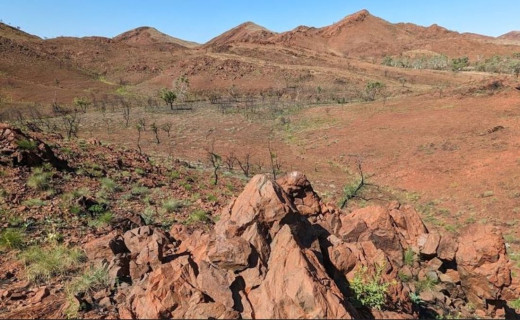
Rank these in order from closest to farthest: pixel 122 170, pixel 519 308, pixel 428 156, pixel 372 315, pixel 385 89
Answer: pixel 372 315 → pixel 519 308 → pixel 122 170 → pixel 428 156 → pixel 385 89

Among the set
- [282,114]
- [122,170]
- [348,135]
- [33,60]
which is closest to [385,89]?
[282,114]

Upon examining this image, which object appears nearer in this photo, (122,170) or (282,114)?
(122,170)

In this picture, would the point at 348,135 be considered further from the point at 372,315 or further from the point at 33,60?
the point at 33,60

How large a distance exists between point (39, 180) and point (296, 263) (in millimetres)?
10418

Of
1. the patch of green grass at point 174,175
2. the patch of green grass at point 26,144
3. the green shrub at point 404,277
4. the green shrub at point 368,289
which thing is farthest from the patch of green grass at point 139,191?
the green shrub at point 368,289

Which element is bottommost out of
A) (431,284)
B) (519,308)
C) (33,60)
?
(519,308)

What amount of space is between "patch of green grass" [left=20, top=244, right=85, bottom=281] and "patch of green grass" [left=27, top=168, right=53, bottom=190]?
395 centimetres

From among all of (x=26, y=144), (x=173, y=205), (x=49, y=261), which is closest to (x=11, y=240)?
(x=49, y=261)

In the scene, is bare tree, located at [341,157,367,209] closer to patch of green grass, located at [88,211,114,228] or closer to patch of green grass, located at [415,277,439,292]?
patch of green grass, located at [415,277,439,292]

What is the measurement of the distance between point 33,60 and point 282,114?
223ft

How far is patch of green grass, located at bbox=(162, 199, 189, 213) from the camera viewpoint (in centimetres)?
1282

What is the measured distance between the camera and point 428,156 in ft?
90.9

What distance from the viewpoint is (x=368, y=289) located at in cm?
612

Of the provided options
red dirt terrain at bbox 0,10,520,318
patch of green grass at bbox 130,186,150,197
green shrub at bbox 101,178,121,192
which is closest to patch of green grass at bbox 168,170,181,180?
red dirt terrain at bbox 0,10,520,318
